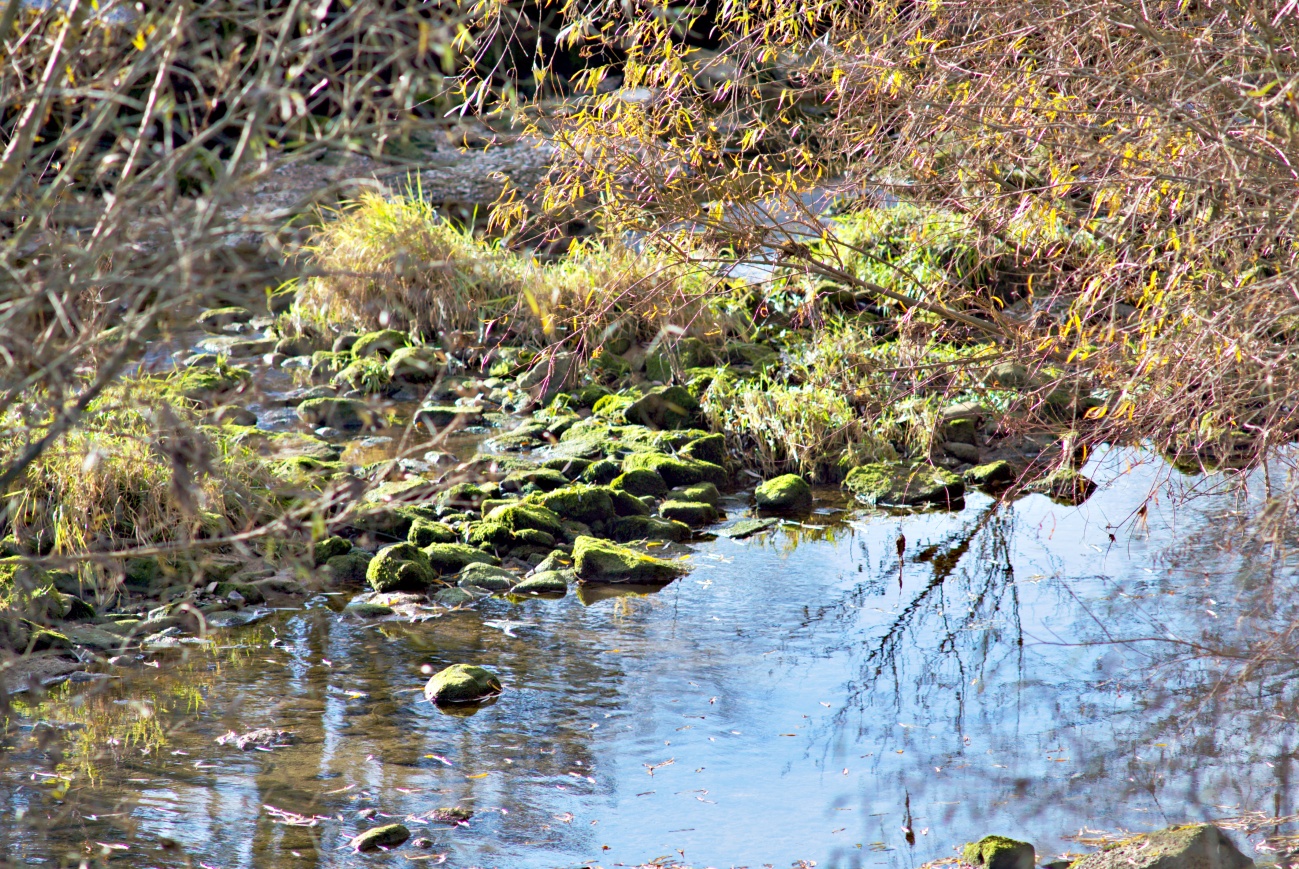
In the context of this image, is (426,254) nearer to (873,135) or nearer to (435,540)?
(435,540)

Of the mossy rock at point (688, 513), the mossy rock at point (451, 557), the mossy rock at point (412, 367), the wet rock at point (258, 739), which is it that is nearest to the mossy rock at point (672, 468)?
the mossy rock at point (688, 513)

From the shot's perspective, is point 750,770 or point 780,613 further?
point 780,613

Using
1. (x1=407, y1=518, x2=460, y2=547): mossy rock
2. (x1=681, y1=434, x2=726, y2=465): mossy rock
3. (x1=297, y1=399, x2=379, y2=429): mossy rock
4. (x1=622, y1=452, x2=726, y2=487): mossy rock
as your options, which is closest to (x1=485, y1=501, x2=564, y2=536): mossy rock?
(x1=407, y1=518, x2=460, y2=547): mossy rock

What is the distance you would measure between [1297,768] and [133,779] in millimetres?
3753

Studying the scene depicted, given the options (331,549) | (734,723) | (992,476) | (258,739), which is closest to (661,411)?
(992,476)

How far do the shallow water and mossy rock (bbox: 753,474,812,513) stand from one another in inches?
35.0

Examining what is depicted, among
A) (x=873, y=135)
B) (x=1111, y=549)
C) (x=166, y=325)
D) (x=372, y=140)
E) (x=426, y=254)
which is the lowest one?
(x=166, y=325)

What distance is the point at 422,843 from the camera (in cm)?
357

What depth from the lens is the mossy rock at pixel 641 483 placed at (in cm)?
704

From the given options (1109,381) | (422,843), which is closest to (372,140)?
(422,843)

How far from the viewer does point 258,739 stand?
4.24 meters

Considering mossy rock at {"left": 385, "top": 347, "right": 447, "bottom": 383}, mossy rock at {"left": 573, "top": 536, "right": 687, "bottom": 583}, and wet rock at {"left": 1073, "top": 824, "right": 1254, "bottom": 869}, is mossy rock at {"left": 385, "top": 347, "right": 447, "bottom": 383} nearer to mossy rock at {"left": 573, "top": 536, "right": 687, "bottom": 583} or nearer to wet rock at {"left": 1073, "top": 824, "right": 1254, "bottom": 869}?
mossy rock at {"left": 573, "top": 536, "right": 687, "bottom": 583}

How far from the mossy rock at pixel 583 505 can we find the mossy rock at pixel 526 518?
14cm

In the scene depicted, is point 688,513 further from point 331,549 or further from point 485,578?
point 331,549
